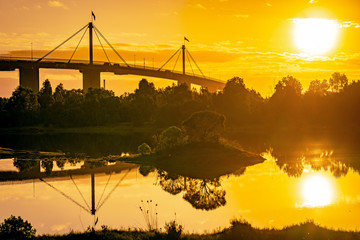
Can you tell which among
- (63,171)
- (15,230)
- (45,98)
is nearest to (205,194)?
(15,230)

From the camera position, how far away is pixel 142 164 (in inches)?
1559

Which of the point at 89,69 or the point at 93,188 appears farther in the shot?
the point at 89,69

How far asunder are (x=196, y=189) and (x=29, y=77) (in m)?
81.5

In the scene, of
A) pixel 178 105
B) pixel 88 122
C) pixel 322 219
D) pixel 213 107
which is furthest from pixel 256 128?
pixel 322 219

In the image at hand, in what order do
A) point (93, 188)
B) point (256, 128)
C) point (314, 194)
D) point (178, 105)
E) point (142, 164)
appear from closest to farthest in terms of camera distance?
1. point (314, 194)
2. point (93, 188)
3. point (142, 164)
4. point (178, 105)
5. point (256, 128)

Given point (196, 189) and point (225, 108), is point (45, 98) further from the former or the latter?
point (196, 189)

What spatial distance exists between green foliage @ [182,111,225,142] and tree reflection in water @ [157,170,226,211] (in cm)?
721

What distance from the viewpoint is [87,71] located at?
348ft

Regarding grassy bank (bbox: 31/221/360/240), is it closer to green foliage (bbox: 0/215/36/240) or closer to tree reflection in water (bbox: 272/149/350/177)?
green foliage (bbox: 0/215/36/240)

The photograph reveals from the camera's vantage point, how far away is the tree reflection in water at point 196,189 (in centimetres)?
2406

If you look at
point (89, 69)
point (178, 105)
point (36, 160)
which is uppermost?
point (89, 69)

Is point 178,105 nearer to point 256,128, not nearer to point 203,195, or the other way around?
point 256,128

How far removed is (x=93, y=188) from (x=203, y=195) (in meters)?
7.53

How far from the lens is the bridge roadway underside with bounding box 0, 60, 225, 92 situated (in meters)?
98.9
